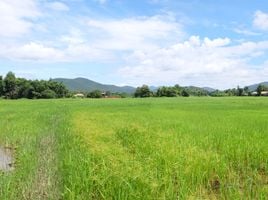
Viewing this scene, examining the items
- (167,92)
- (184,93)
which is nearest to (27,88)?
(167,92)

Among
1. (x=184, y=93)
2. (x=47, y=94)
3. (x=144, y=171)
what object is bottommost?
(x=144, y=171)

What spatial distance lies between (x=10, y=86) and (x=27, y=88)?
4366 millimetres

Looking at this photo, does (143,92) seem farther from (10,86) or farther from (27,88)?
(10,86)

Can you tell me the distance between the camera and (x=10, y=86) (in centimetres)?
7644

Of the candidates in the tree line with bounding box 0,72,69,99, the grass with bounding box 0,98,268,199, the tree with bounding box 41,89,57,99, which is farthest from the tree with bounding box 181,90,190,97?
the grass with bounding box 0,98,268,199

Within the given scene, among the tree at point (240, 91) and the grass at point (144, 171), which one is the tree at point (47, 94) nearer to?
the tree at point (240, 91)

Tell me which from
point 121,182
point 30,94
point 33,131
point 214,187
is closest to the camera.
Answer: point 121,182

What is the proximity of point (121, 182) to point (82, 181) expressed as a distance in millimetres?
629

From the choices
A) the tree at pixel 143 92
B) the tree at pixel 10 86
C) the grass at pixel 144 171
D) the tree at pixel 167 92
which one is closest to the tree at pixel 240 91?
the tree at pixel 167 92

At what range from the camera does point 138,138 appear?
1072cm

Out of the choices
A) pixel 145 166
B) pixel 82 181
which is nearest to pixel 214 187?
pixel 145 166

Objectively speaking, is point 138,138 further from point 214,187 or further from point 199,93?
point 199,93

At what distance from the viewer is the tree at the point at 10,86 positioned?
75.8 metres

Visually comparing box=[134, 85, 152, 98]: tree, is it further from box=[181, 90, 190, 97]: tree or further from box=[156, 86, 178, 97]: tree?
box=[181, 90, 190, 97]: tree
